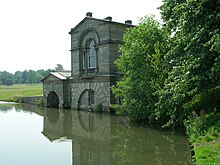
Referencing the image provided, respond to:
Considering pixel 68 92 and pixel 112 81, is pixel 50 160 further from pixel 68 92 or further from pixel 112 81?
pixel 68 92

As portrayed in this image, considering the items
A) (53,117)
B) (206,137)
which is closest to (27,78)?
(53,117)

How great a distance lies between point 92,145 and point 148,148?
2703mm

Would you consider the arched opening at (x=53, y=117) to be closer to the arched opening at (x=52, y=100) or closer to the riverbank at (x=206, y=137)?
the arched opening at (x=52, y=100)

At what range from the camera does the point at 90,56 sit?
27.5m

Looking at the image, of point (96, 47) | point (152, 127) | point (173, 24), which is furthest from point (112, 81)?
point (173, 24)

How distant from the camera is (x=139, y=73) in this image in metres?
17.0

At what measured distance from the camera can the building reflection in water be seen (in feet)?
34.2

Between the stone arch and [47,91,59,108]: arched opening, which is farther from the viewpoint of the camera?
[47,91,59,108]: arched opening

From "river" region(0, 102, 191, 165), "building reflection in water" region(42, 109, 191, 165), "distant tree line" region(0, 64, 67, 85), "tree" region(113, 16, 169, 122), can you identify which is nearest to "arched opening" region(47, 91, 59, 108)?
"building reflection in water" region(42, 109, 191, 165)

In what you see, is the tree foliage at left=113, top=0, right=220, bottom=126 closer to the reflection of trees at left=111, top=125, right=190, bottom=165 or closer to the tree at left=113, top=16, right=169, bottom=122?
the tree at left=113, top=16, right=169, bottom=122

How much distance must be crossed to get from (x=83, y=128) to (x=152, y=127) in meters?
4.40

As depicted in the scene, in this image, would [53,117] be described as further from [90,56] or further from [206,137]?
[206,137]

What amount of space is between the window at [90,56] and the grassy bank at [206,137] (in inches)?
610

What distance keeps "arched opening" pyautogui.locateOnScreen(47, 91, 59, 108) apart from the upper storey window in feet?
23.5
